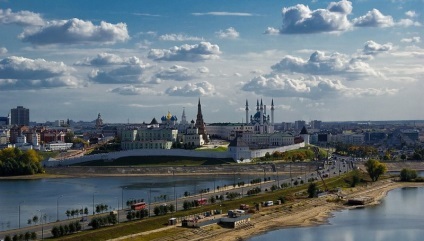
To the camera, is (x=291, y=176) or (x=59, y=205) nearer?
(x=59, y=205)

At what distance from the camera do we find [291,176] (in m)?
56.9

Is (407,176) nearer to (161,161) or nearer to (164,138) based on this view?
(161,161)

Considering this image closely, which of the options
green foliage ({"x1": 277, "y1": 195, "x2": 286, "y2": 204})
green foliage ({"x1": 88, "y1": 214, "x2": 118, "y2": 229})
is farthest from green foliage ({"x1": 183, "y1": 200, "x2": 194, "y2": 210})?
green foliage ({"x1": 277, "y1": 195, "x2": 286, "y2": 204})

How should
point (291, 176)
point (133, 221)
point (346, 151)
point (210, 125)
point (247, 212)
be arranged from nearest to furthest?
point (133, 221)
point (247, 212)
point (291, 176)
point (346, 151)
point (210, 125)

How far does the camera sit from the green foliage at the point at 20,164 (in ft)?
197

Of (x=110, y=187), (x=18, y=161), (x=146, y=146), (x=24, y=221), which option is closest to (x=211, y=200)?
(x=24, y=221)

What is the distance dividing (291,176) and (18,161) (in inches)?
997

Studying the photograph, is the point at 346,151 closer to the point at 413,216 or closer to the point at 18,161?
the point at 18,161

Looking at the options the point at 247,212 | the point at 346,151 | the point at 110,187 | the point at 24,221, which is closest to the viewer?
the point at 24,221

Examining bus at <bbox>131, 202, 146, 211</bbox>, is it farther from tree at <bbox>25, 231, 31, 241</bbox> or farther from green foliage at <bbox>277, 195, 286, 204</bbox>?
green foliage at <bbox>277, 195, 286, 204</bbox>

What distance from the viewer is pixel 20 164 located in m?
60.3

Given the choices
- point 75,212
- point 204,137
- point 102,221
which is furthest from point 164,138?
point 102,221

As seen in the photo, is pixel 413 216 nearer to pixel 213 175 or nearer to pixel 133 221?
pixel 133 221

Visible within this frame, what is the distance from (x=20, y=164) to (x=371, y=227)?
37355mm
